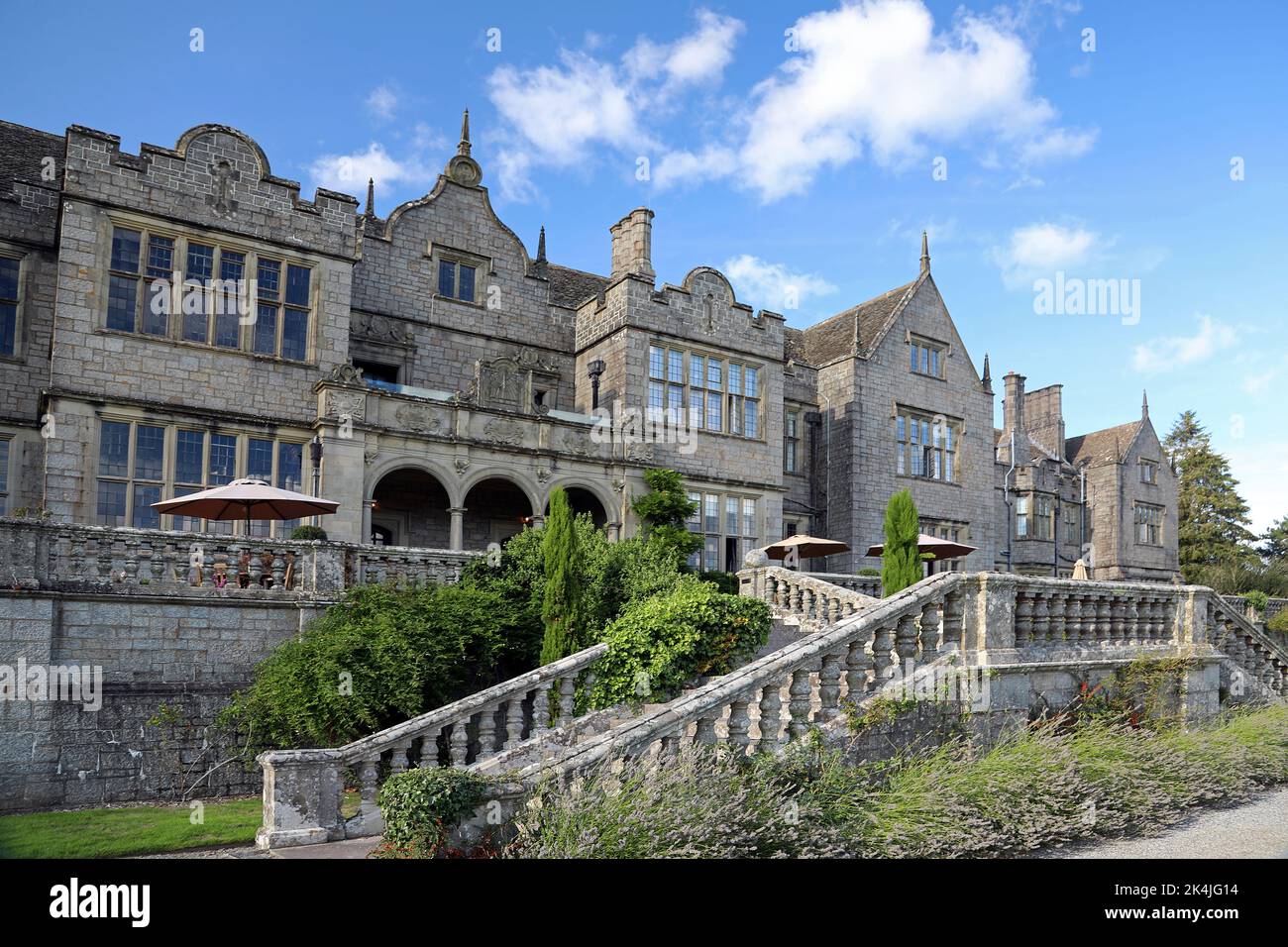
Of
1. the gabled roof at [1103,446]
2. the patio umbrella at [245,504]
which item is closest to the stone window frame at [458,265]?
the patio umbrella at [245,504]

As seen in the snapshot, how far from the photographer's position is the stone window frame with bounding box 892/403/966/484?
29.6 meters

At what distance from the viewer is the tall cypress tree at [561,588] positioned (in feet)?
45.1

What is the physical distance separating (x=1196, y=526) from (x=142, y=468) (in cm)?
4659

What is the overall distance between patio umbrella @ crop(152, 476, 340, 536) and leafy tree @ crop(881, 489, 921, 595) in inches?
408

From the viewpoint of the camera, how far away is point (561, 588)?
13.9m

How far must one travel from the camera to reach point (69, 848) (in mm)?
8992

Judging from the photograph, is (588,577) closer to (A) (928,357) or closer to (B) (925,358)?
(B) (925,358)

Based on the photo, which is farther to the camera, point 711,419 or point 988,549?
point 988,549

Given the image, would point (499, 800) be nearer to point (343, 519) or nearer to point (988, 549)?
point (343, 519)

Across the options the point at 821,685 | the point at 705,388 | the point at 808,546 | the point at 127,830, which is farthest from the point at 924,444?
the point at 127,830

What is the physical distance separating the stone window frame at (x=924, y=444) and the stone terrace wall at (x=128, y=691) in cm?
2076

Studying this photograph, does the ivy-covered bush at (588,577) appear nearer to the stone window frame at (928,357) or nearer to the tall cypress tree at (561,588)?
the tall cypress tree at (561,588)
